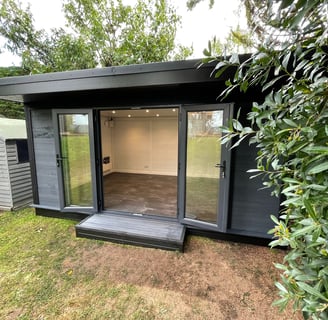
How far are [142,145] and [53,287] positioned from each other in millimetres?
5255

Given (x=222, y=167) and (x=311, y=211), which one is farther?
(x=222, y=167)

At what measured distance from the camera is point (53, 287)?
196 cm

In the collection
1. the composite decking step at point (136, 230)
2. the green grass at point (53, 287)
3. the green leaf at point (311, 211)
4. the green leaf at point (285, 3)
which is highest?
the green leaf at point (285, 3)

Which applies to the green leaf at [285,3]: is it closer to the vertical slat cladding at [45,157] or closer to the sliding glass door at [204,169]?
the sliding glass door at [204,169]

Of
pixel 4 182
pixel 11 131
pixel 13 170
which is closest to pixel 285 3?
pixel 13 170

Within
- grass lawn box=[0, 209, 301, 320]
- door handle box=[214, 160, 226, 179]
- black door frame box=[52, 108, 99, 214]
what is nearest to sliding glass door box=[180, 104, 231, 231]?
door handle box=[214, 160, 226, 179]

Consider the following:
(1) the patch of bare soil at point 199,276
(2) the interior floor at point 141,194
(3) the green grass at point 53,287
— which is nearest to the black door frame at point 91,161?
(2) the interior floor at point 141,194

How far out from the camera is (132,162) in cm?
702

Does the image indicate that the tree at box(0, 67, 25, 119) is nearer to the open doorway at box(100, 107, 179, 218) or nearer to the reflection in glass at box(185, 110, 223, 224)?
the open doorway at box(100, 107, 179, 218)

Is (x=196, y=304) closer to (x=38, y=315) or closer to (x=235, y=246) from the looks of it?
(x=235, y=246)

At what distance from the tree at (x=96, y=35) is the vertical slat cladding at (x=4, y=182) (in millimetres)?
4947

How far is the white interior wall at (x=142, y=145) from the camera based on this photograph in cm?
651

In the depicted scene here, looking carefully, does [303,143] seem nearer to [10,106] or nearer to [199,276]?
[199,276]

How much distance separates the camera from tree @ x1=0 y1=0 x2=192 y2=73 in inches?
289
